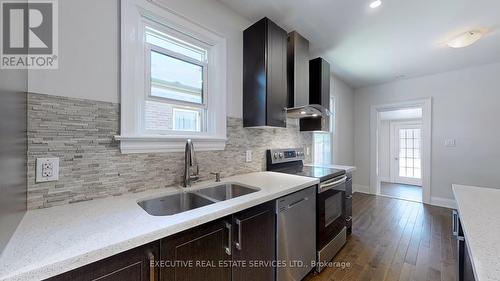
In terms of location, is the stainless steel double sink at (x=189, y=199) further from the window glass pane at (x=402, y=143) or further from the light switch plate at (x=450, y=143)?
the window glass pane at (x=402, y=143)

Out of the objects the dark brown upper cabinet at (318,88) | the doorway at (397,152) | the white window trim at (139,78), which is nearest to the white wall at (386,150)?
the doorway at (397,152)

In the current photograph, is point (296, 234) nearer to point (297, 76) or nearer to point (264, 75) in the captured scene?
point (264, 75)

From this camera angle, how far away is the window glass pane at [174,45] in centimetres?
149

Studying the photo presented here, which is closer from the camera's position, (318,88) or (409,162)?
(318,88)

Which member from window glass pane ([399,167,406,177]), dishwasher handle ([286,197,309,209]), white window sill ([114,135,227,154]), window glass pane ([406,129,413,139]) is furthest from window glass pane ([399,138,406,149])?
white window sill ([114,135,227,154])

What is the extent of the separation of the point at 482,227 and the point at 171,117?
186 centimetres

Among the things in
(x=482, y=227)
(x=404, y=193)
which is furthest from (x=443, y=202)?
(x=482, y=227)

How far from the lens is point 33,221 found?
0.84m

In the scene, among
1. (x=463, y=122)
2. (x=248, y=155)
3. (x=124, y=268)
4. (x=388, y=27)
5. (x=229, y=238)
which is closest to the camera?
(x=124, y=268)

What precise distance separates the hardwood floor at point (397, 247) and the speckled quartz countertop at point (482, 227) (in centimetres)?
105

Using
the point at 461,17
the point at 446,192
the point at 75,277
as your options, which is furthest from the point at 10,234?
the point at 446,192

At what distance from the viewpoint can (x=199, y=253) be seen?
96cm

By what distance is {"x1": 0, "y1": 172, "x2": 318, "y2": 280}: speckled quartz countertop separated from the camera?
0.58 meters

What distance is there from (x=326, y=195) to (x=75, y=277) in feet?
5.90
